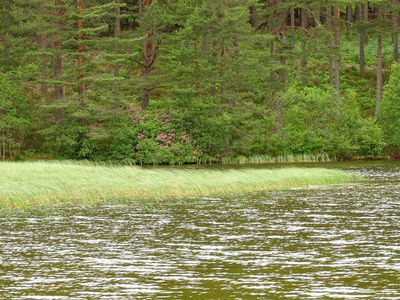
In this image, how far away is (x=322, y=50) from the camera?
55094 mm

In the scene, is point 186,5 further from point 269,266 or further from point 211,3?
point 269,266

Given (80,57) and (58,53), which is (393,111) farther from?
(58,53)

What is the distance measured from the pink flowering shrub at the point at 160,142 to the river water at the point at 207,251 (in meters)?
25.0

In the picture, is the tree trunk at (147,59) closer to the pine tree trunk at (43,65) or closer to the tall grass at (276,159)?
the pine tree trunk at (43,65)

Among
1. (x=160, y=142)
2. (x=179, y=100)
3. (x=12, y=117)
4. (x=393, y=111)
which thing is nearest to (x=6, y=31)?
(x=12, y=117)

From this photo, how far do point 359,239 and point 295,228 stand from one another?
2453mm

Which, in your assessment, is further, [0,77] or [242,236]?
[0,77]

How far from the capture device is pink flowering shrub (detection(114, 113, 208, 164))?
165ft

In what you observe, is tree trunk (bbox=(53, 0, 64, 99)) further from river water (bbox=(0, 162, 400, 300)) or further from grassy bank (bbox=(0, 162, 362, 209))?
river water (bbox=(0, 162, 400, 300))

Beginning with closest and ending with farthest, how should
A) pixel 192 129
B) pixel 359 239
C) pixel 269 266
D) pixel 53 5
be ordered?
pixel 269 266, pixel 359 239, pixel 53 5, pixel 192 129

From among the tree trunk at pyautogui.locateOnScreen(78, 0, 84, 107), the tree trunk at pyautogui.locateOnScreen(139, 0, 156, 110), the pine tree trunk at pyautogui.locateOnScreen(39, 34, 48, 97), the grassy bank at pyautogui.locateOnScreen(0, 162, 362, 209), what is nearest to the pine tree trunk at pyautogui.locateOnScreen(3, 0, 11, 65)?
the pine tree trunk at pyautogui.locateOnScreen(39, 34, 48, 97)

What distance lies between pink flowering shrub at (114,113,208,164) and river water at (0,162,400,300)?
81.9ft

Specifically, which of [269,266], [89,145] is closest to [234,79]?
[89,145]

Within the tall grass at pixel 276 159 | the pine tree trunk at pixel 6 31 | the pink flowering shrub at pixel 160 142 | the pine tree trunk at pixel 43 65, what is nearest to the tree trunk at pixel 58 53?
the pine tree trunk at pixel 43 65
